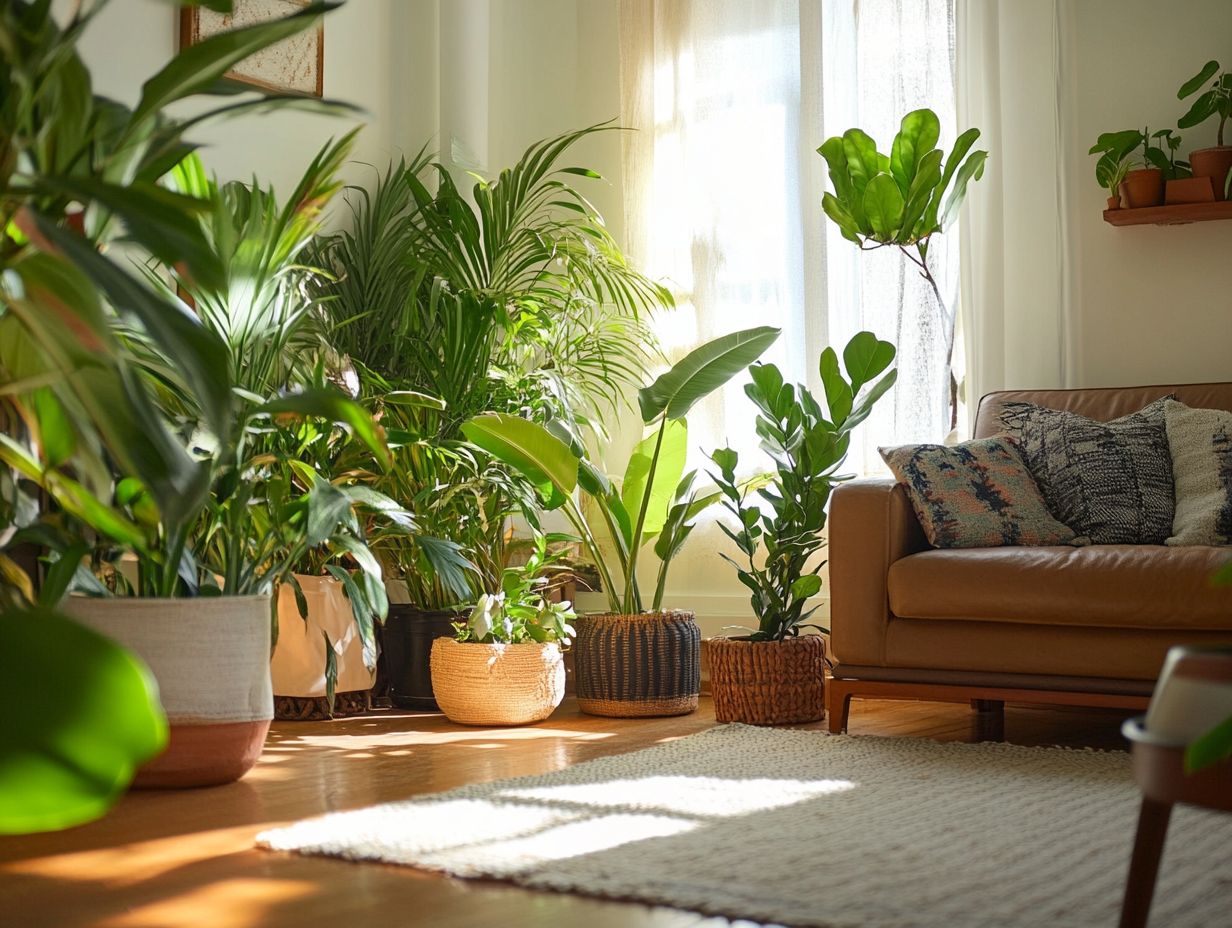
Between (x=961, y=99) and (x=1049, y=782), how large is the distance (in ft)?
8.10

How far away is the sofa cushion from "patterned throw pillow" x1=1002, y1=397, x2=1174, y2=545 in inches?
10.7

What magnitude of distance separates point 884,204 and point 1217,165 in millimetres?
970

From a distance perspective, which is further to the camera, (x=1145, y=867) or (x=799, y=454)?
(x=799, y=454)

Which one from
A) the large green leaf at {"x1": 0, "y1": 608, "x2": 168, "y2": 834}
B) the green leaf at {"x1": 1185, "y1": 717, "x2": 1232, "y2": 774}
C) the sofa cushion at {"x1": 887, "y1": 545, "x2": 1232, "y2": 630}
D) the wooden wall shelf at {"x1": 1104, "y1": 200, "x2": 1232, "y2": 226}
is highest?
the wooden wall shelf at {"x1": 1104, "y1": 200, "x2": 1232, "y2": 226}

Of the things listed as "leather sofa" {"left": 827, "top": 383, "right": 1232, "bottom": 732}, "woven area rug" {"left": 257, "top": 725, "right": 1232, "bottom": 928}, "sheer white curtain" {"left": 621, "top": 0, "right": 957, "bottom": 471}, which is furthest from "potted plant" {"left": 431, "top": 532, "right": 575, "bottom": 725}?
"sheer white curtain" {"left": 621, "top": 0, "right": 957, "bottom": 471}

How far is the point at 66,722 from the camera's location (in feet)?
1.26

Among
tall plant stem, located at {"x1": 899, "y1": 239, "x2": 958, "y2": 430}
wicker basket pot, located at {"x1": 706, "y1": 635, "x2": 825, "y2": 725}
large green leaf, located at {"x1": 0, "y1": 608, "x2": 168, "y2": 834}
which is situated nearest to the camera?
large green leaf, located at {"x1": 0, "y1": 608, "x2": 168, "y2": 834}

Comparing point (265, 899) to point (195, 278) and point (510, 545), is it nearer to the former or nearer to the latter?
point (195, 278)

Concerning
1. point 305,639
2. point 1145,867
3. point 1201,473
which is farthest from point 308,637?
point 1145,867

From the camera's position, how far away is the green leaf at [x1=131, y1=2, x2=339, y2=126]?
1780mm

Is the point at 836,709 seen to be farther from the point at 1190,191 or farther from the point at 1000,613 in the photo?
the point at 1190,191

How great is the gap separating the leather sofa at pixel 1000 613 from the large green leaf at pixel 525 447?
824 millimetres

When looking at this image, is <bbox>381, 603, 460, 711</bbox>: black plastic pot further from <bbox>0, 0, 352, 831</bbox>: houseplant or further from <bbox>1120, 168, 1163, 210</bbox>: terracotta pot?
<bbox>1120, 168, 1163, 210</bbox>: terracotta pot

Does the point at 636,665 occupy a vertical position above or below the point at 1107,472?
below
